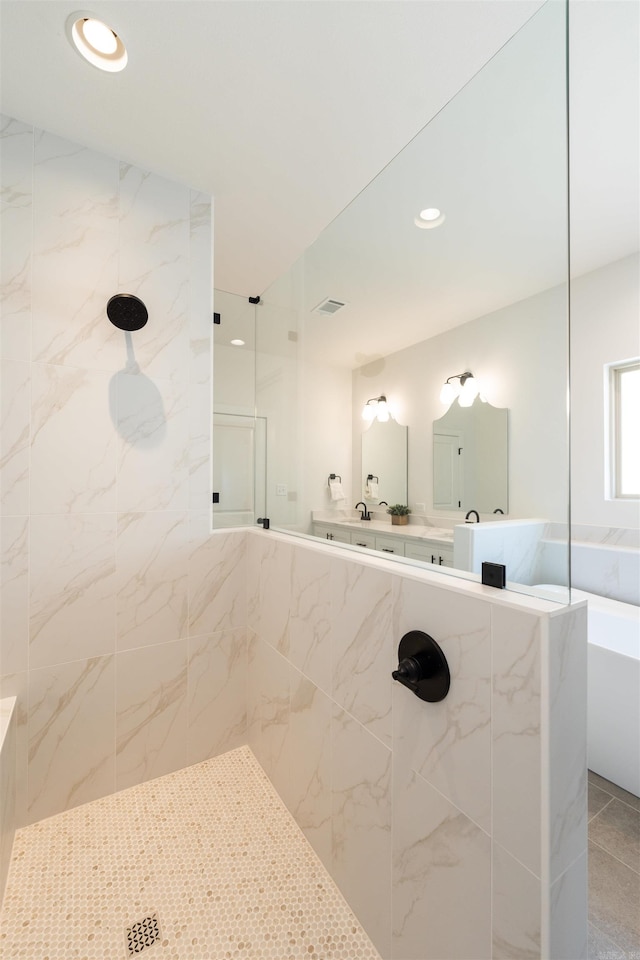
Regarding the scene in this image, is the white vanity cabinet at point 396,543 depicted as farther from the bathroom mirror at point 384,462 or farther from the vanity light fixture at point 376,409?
the vanity light fixture at point 376,409

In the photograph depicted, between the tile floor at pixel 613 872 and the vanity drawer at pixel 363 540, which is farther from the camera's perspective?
the vanity drawer at pixel 363 540

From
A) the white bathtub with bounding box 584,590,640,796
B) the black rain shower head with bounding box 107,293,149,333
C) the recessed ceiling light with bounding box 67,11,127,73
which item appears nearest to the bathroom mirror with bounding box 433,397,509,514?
the white bathtub with bounding box 584,590,640,796

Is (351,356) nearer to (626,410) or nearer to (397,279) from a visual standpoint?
(397,279)

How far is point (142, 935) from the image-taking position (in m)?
1.11

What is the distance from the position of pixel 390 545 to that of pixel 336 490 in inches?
A: 17.1

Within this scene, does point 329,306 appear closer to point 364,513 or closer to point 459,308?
point 459,308

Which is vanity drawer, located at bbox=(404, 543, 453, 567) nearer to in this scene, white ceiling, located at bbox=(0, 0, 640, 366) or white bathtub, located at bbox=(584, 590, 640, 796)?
white ceiling, located at bbox=(0, 0, 640, 366)

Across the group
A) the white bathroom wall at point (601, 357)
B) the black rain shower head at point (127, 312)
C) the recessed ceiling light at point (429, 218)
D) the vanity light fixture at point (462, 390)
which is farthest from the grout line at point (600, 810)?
the black rain shower head at point (127, 312)

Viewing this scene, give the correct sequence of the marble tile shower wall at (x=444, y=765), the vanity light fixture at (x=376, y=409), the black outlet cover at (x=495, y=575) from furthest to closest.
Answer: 1. the vanity light fixture at (x=376, y=409)
2. the black outlet cover at (x=495, y=575)
3. the marble tile shower wall at (x=444, y=765)

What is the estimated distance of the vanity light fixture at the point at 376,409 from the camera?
1.41m

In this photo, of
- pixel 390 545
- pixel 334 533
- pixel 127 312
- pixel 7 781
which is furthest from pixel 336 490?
pixel 7 781

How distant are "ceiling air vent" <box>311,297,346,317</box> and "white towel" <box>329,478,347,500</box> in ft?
2.41

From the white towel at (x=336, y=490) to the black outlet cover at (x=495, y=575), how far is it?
2.44ft

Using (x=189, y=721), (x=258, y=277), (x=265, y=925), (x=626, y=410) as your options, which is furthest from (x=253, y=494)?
(x=626, y=410)
